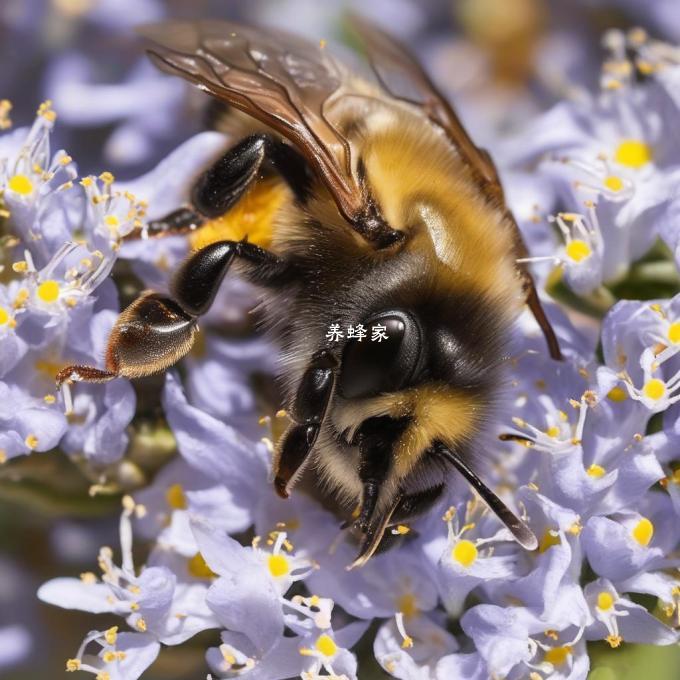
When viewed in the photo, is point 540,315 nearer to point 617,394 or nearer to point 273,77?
point 617,394

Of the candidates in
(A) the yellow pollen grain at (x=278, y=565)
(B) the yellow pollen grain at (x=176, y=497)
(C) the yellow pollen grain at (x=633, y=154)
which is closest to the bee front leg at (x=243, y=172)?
(B) the yellow pollen grain at (x=176, y=497)

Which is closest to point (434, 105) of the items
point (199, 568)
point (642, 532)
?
point (642, 532)

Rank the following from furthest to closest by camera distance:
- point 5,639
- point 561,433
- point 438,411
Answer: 1. point 5,639
2. point 561,433
3. point 438,411

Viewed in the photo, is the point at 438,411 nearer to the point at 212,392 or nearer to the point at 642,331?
the point at 642,331

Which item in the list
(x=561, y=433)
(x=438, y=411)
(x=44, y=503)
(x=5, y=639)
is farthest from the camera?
(x=5, y=639)

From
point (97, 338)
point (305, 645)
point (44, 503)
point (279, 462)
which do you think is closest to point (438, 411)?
point (279, 462)

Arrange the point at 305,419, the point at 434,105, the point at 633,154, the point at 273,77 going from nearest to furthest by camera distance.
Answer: the point at 305,419, the point at 273,77, the point at 434,105, the point at 633,154
